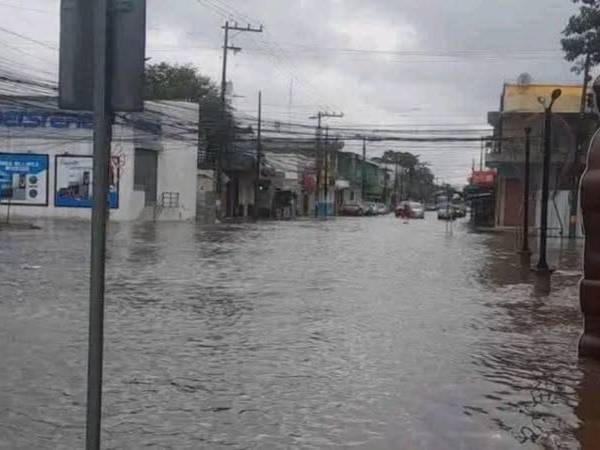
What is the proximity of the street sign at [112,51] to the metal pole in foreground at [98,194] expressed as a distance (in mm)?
46

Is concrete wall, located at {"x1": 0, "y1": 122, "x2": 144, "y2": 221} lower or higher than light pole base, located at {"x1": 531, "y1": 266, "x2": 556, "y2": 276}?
higher

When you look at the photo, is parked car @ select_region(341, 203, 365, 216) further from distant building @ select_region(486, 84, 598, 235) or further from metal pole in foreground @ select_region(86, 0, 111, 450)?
metal pole in foreground @ select_region(86, 0, 111, 450)

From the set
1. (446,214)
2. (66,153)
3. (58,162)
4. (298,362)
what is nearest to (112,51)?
(298,362)

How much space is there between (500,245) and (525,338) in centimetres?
2122

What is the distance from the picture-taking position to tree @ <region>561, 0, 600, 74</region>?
2994cm

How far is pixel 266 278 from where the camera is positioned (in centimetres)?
1662

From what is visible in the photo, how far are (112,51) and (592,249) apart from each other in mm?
5986

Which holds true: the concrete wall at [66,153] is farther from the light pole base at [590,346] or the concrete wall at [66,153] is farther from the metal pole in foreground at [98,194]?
the metal pole in foreground at [98,194]

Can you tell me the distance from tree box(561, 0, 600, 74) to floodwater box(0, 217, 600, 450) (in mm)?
Result: 15711

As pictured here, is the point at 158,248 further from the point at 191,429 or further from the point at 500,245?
the point at 191,429

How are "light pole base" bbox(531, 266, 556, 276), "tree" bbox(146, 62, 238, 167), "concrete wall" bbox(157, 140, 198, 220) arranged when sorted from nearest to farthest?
"light pole base" bbox(531, 266, 556, 276), "concrete wall" bbox(157, 140, 198, 220), "tree" bbox(146, 62, 238, 167)

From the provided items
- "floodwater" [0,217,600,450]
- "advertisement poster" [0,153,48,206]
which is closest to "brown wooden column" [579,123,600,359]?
"floodwater" [0,217,600,450]

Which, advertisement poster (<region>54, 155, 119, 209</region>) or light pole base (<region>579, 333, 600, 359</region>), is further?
advertisement poster (<region>54, 155, 119, 209</region>)

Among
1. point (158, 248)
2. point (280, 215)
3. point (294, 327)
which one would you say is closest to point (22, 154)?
point (158, 248)
